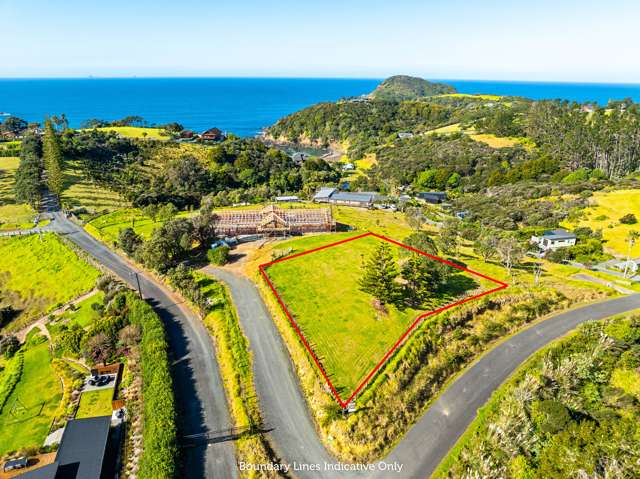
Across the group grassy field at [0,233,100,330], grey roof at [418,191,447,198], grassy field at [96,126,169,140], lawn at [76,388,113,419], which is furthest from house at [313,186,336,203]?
grassy field at [96,126,169,140]

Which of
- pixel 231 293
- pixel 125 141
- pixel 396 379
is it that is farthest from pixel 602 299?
pixel 125 141

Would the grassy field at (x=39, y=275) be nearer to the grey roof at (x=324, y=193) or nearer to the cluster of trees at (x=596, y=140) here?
the grey roof at (x=324, y=193)

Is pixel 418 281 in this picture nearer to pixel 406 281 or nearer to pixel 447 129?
pixel 406 281

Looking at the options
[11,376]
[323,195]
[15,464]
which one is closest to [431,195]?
[323,195]

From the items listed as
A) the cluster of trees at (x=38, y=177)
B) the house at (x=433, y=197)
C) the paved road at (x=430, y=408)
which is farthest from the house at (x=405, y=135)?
the cluster of trees at (x=38, y=177)

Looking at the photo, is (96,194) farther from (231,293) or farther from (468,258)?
(468,258)
